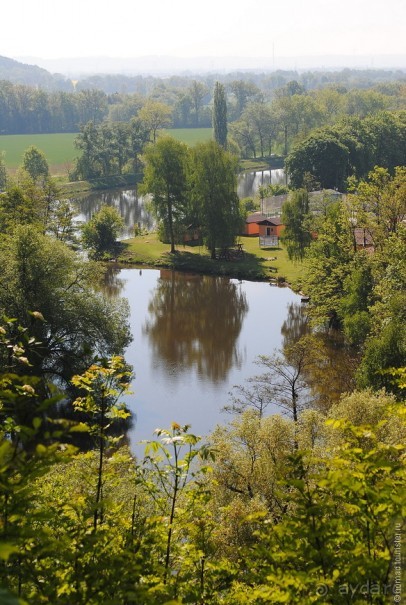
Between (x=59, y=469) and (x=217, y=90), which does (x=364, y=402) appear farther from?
(x=217, y=90)

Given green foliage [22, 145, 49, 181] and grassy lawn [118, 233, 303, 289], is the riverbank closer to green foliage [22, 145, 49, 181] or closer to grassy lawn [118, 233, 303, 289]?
green foliage [22, 145, 49, 181]

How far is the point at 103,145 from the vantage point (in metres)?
92.2

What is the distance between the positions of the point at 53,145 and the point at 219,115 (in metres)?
41.1

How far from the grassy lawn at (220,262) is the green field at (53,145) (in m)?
51.7

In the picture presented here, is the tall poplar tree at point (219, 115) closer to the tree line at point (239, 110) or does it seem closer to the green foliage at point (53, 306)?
the tree line at point (239, 110)

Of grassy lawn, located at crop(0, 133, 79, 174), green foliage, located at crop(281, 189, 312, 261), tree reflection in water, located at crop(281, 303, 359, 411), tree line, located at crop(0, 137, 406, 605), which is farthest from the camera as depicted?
grassy lawn, located at crop(0, 133, 79, 174)

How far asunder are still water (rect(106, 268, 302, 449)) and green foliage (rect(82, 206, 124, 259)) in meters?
5.01

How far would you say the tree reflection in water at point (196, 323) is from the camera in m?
35.0

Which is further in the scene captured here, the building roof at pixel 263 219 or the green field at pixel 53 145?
the green field at pixel 53 145

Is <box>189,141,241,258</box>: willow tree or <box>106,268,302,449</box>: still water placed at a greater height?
<box>189,141,241,258</box>: willow tree

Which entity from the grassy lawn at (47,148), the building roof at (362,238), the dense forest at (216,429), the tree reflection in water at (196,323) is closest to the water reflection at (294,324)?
the dense forest at (216,429)

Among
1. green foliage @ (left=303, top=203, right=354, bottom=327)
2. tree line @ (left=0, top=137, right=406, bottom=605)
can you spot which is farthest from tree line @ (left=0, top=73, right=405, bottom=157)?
green foliage @ (left=303, top=203, right=354, bottom=327)

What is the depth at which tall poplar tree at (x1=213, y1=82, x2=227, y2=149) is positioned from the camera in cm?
10399

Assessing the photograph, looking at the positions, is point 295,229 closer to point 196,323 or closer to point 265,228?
point 265,228
